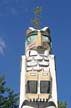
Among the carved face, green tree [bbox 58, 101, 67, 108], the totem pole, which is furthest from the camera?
green tree [bbox 58, 101, 67, 108]

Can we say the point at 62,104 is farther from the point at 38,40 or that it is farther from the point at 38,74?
the point at 38,74

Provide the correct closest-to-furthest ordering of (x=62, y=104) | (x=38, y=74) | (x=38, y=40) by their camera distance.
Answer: (x=38, y=74), (x=38, y=40), (x=62, y=104)

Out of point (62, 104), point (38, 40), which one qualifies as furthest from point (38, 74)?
point (62, 104)

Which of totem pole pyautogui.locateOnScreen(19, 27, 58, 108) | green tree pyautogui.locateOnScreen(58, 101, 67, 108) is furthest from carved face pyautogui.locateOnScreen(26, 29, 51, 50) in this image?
green tree pyautogui.locateOnScreen(58, 101, 67, 108)

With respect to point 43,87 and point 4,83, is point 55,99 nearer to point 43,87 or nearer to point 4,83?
point 43,87

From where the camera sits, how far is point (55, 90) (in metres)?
11.1

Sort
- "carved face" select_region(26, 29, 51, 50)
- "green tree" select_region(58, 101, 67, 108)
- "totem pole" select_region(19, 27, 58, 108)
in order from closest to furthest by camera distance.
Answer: "totem pole" select_region(19, 27, 58, 108) → "carved face" select_region(26, 29, 51, 50) → "green tree" select_region(58, 101, 67, 108)

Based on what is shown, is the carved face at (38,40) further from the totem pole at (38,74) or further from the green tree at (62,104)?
the green tree at (62,104)

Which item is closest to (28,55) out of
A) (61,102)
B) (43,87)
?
(43,87)

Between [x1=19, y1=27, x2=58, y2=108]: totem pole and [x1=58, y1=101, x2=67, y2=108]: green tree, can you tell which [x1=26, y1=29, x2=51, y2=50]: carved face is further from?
[x1=58, y1=101, x2=67, y2=108]: green tree

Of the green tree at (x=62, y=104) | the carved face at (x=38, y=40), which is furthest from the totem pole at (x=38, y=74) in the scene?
the green tree at (x=62, y=104)

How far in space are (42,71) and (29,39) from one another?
2170 mm

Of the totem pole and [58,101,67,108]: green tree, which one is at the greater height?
the totem pole

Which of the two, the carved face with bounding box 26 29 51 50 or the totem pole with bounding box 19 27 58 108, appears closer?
the totem pole with bounding box 19 27 58 108
